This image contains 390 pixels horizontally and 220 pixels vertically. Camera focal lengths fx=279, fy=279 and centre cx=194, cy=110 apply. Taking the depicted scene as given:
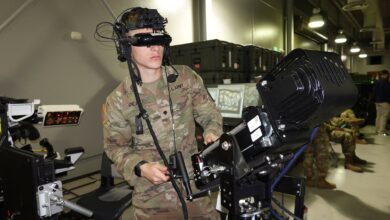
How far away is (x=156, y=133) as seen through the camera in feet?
3.61

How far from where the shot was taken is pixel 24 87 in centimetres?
306

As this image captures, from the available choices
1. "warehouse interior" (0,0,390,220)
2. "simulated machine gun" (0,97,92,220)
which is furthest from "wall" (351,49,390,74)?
"simulated machine gun" (0,97,92,220)

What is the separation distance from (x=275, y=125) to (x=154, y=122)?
53 centimetres

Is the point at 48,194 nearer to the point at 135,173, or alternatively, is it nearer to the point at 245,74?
the point at 135,173

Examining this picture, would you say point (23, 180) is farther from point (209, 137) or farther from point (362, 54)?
point (362, 54)

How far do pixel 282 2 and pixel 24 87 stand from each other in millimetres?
7761

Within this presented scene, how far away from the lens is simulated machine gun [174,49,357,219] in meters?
0.68

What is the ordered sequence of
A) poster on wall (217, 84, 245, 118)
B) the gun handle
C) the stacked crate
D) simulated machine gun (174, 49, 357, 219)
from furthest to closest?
the stacked crate → poster on wall (217, 84, 245, 118) → the gun handle → simulated machine gun (174, 49, 357, 219)

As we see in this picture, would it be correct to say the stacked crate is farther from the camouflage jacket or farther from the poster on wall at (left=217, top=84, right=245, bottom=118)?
the camouflage jacket

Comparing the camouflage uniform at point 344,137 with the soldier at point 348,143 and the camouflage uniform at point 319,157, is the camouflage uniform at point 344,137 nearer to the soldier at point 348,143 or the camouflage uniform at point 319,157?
the soldier at point 348,143

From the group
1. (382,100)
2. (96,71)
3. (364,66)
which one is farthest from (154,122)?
(364,66)

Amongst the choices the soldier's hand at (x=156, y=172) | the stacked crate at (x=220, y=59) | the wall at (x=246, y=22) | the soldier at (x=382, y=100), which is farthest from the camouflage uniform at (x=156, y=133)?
the soldier at (x=382, y=100)

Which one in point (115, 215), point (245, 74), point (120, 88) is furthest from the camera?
point (245, 74)

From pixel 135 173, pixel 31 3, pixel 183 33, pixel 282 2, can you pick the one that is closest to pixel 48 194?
pixel 135 173
